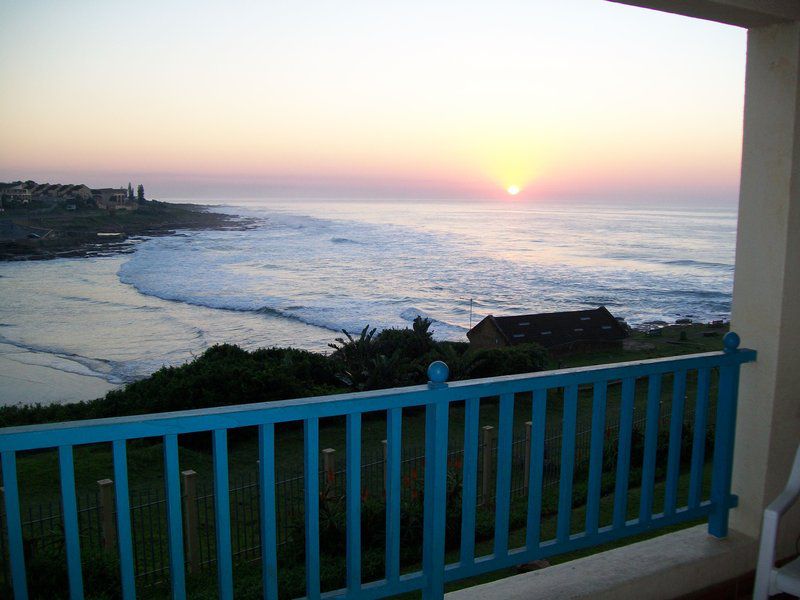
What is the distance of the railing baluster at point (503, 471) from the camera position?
2025mm

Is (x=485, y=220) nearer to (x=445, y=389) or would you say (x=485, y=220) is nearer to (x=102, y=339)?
(x=102, y=339)

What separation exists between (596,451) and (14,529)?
1.78 m

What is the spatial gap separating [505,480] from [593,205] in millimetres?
148879

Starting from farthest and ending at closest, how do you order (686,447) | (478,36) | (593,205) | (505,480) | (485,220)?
(593,205), (485,220), (478,36), (686,447), (505,480)

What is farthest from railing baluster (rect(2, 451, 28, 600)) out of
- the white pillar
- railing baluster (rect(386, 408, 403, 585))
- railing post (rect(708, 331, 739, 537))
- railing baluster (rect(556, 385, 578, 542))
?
the white pillar

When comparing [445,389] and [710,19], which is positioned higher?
[710,19]

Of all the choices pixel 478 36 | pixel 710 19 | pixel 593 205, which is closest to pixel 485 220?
pixel 593 205

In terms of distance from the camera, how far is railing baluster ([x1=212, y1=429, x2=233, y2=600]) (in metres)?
1.64

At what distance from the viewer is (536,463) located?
83.9 inches

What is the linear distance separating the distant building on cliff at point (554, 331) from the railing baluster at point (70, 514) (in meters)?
20.6

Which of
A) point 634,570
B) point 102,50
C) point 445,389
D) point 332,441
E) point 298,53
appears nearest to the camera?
point 445,389

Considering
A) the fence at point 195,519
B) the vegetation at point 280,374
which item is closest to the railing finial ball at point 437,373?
the fence at point 195,519

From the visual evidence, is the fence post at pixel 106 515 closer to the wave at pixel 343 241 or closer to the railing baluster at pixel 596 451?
the railing baluster at pixel 596 451

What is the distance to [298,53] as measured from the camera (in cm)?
4212
